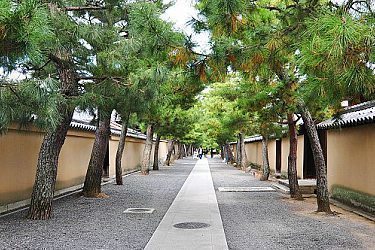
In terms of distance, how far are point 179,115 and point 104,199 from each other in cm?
1374

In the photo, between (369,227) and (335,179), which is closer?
(369,227)

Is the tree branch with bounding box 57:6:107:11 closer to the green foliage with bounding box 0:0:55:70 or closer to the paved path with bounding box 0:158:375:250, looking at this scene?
the paved path with bounding box 0:158:375:250

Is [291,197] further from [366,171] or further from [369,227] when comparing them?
[369,227]

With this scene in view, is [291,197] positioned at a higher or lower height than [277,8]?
lower

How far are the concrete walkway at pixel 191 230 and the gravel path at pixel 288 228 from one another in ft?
0.75

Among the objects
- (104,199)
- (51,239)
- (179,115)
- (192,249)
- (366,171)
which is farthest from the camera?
(179,115)

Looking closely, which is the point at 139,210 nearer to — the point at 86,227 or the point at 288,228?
the point at 86,227

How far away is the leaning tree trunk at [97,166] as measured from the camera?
13992 mm

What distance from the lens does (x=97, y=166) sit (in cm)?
1423

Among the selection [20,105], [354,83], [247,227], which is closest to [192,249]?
[247,227]

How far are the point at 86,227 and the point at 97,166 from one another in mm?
5506

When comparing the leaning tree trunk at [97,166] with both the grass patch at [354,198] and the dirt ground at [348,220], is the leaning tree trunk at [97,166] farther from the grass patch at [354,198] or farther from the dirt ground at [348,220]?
the grass patch at [354,198]

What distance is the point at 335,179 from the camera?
14352 mm

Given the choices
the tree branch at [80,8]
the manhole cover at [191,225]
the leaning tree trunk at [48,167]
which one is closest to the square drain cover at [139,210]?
the manhole cover at [191,225]
